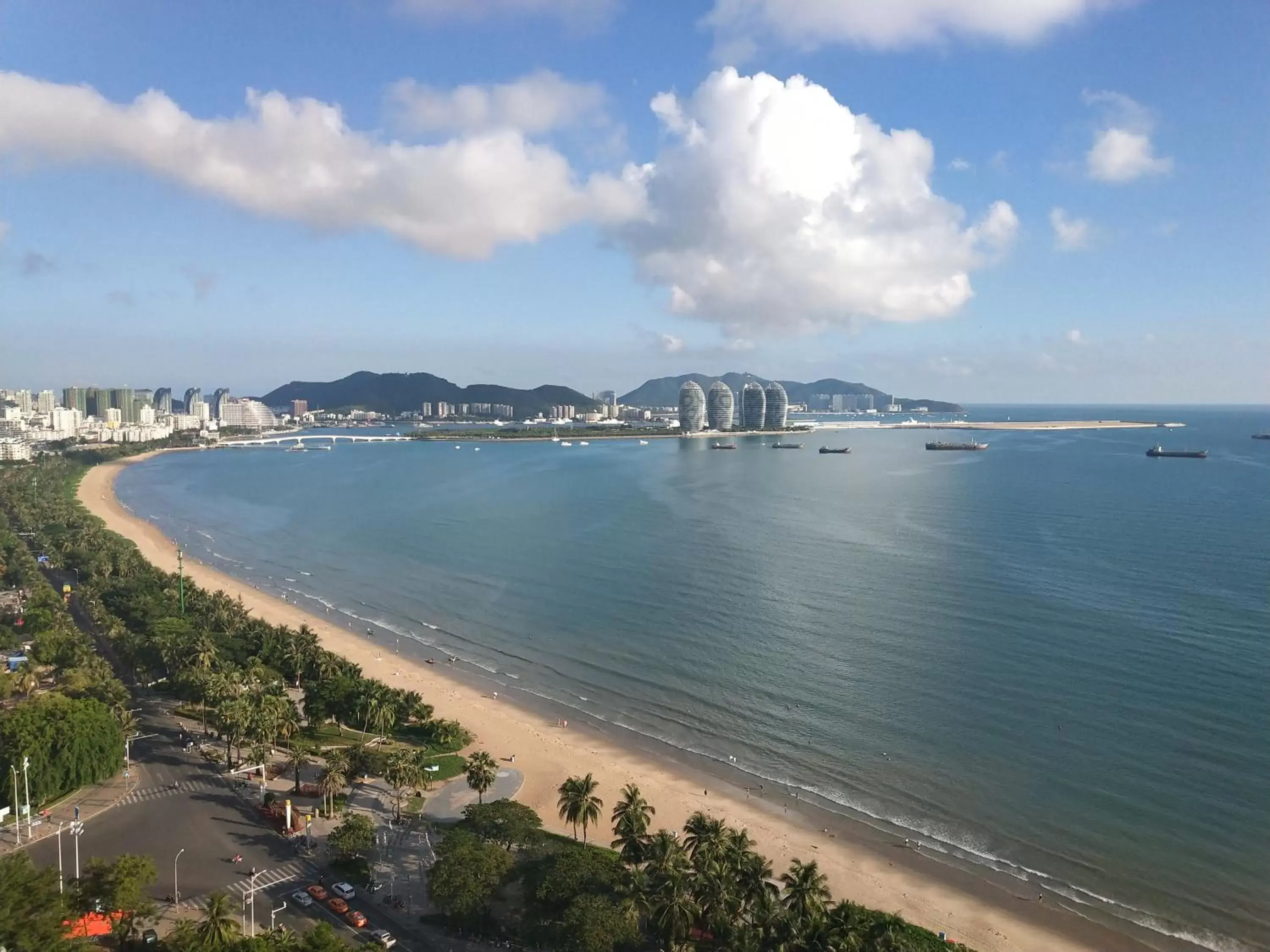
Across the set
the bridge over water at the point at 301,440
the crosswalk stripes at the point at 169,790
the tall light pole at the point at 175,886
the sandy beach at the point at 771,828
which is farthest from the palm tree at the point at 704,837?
the bridge over water at the point at 301,440

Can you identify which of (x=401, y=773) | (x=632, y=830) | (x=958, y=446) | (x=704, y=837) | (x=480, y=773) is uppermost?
(x=958, y=446)

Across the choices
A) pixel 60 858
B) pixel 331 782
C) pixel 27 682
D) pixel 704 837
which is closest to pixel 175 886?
pixel 60 858

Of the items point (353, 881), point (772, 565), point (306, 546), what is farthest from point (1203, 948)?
point (306, 546)

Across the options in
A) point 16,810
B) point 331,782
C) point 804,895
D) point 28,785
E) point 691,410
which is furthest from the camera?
point 691,410

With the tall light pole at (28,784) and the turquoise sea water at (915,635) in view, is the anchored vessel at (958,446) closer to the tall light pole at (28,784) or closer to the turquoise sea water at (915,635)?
the turquoise sea water at (915,635)

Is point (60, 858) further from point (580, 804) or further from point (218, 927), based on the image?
point (580, 804)
